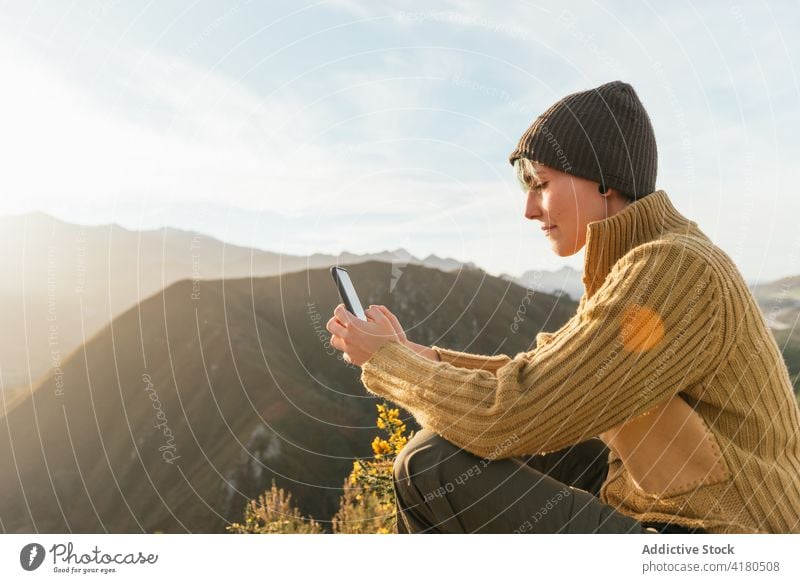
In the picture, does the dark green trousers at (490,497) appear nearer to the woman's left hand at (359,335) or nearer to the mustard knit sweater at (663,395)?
the mustard knit sweater at (663,395)

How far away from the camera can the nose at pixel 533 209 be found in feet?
8.98

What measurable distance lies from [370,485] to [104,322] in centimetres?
247

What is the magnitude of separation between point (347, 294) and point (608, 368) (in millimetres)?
1101

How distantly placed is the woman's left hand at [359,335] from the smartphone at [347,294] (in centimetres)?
22

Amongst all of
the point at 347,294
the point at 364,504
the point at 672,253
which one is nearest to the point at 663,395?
the point at 672,253

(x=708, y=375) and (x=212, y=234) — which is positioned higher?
(x=212, y=234)

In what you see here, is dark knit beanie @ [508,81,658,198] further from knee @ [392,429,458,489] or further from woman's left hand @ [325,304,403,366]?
knee @ [392,429,458,489]

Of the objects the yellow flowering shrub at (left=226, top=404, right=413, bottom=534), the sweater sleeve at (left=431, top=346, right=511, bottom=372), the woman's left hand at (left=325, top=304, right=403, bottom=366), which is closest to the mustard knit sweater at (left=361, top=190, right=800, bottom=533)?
the woman's left hand at (left=325, top=304, right=403, bottom=366)

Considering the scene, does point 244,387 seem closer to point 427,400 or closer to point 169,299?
point 169,299

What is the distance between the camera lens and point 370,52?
3.78 metres

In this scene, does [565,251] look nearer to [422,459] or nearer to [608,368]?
[608,368]

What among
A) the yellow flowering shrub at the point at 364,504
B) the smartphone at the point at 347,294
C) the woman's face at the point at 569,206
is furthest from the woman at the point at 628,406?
the yellow flowering shrub at the point at 364,504

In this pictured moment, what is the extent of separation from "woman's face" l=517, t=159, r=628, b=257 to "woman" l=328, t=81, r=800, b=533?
11 centimetres

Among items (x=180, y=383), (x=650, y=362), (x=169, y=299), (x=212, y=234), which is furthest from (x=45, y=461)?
(x=650, y=362)
